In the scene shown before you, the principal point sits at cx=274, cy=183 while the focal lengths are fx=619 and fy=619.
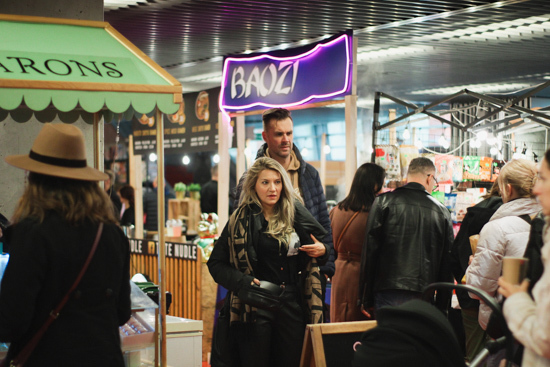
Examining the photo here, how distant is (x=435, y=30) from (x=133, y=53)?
4.46 m

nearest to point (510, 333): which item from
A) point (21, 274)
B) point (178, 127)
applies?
point (21, 274)

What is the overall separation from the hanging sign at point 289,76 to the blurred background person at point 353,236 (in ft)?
3.57

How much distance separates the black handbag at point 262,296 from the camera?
3.51 meters

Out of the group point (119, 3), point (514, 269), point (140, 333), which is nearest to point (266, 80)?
point (119, 3)

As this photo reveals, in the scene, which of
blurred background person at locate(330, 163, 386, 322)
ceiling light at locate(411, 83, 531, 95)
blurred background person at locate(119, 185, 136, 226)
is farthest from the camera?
ceiling light at locate(411, 83, 531, 95)

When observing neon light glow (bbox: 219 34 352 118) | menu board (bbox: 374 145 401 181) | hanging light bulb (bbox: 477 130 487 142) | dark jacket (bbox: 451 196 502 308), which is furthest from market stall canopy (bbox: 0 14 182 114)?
hanging light bulb (bbox: 477 130 487 142)

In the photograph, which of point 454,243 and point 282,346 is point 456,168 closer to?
point 454,243

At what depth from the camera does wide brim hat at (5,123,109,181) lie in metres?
2.51

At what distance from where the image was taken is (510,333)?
2197 millimetres

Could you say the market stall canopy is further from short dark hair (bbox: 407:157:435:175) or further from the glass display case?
short dark hair (bbox: 407:157:435:175)

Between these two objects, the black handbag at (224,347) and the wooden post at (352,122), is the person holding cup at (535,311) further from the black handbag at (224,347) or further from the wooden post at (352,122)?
the wooden post at (352,122)

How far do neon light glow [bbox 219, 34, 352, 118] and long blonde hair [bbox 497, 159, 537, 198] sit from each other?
7.11 ft

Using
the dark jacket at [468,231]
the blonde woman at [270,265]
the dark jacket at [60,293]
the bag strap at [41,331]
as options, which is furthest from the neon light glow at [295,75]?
the bag strap at [41,331]

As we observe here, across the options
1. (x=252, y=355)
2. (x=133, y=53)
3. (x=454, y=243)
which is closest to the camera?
(x=252, y=355)
